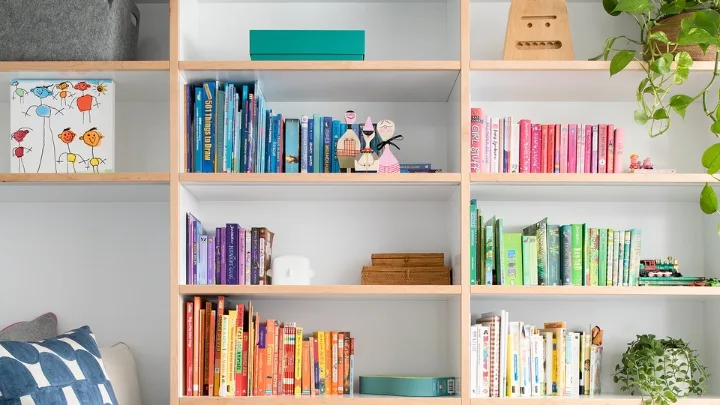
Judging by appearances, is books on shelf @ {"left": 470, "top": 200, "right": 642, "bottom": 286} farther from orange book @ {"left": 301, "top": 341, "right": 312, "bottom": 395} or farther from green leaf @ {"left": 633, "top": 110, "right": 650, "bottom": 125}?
orange book @ {"left": 301, "top": 341, "right": 312, "bottom": 395}

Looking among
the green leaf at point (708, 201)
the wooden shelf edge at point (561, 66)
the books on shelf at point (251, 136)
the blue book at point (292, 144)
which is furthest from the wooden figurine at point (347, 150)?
the green leaf at point (708, 201)

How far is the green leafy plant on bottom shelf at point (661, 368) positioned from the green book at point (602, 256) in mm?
234

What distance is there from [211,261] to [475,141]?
891 mm

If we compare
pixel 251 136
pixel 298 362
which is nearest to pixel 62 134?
pixel 251 136

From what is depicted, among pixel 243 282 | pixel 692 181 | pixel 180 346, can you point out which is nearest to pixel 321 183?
pixel 243 282

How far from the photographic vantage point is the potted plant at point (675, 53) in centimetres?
239

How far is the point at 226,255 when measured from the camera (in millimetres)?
2674

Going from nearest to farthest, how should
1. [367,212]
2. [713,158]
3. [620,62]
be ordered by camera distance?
[713,158]
[620,62]
[367,212]

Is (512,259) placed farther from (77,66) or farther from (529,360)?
(77,66)

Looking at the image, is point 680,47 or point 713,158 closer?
point 713,158

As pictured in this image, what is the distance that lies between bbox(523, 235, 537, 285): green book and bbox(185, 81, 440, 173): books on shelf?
0.39 metres

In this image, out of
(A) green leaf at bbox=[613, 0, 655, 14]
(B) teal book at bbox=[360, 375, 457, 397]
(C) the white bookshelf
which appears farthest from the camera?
(C) the white bookshelf

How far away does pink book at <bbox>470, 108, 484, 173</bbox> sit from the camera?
104 inches

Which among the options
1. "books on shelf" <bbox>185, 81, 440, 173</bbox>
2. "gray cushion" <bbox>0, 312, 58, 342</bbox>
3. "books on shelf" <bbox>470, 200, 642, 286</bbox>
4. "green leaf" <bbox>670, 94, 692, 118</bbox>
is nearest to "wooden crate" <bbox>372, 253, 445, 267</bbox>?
"books on shelf" <bbox>470, 200, 642, 286</bbox>
